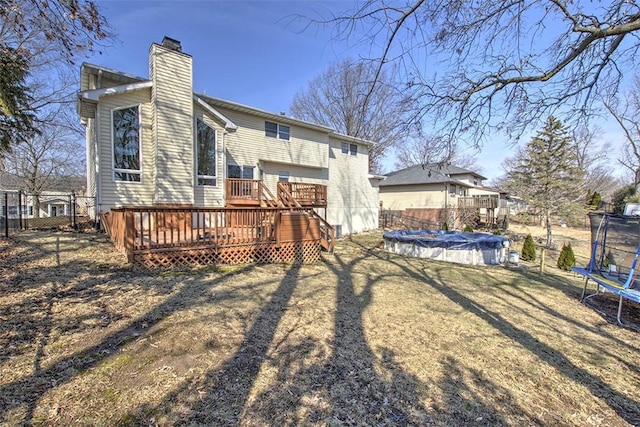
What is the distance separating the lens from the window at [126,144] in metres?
9.76

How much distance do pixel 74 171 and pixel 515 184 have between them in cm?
3931

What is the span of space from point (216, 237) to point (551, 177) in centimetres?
2184

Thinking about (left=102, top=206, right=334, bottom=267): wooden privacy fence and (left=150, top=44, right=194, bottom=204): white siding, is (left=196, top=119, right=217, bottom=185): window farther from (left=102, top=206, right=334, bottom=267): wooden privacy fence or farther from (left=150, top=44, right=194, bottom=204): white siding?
(left=102, top=206, right=334, bottom=267): wooden privacy fence

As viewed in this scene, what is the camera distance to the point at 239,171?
13.7 meters

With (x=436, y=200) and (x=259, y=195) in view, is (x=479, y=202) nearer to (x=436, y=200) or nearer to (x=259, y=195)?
(x=436, y=200)

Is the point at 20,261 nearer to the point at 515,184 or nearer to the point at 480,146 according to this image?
the point at 480,146

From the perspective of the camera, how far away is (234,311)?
4.72m

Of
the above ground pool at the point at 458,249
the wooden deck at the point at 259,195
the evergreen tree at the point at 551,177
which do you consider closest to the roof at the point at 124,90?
the wooden deck at the point at 259,195

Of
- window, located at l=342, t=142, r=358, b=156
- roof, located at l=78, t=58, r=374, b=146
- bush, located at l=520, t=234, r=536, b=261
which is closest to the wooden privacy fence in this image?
roof, located at l=78, t=58, r=374, b=146

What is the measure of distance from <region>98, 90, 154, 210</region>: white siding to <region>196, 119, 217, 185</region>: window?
1.71m

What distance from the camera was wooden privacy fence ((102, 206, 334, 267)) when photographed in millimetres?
6715

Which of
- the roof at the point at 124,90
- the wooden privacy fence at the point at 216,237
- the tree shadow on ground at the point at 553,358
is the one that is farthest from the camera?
the roof at the point at 124,90

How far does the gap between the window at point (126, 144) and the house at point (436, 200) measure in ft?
68.4

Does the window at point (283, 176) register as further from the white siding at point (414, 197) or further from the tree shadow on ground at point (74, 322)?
the white siding at point (414, 197)
